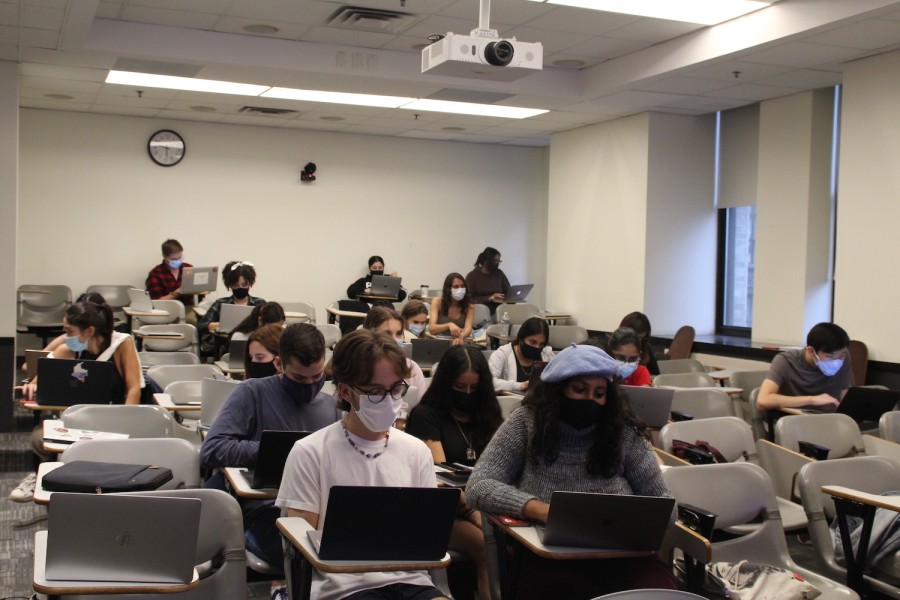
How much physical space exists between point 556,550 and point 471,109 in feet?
27.1

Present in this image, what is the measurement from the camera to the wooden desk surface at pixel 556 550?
2822mm

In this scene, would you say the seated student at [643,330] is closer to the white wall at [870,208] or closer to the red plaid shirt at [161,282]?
the white wall at [870,208]

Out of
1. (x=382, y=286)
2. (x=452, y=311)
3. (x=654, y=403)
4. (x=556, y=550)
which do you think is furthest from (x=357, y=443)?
(x=382, y=286)

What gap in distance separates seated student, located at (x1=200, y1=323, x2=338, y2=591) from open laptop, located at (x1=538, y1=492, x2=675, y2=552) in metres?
1.29

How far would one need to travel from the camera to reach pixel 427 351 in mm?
7148

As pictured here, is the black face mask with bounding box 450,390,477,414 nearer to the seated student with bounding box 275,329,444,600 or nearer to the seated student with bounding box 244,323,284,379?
the seated student with bounding box 244,323,284,379

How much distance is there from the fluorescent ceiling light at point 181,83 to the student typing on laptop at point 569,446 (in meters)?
6.86

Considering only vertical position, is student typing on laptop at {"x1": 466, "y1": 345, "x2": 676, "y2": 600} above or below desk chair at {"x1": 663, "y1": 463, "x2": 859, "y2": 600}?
above

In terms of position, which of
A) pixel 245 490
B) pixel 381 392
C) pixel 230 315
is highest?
pixel 381 392

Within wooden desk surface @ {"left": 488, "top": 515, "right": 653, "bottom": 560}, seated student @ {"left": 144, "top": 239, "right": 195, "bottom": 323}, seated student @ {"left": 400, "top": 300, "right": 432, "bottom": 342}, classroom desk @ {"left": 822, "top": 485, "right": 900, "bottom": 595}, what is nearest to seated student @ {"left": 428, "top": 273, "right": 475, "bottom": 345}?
seated student @ {"left": 400, "top": 300, "right": 432, "bottom": 342}

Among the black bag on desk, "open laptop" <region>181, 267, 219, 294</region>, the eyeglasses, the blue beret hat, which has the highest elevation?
"open laptop" <region>181, 267, 219, 294</region>

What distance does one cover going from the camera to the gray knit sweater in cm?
318

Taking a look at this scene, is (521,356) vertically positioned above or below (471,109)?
below

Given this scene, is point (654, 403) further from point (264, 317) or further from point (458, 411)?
point (264, 317)
